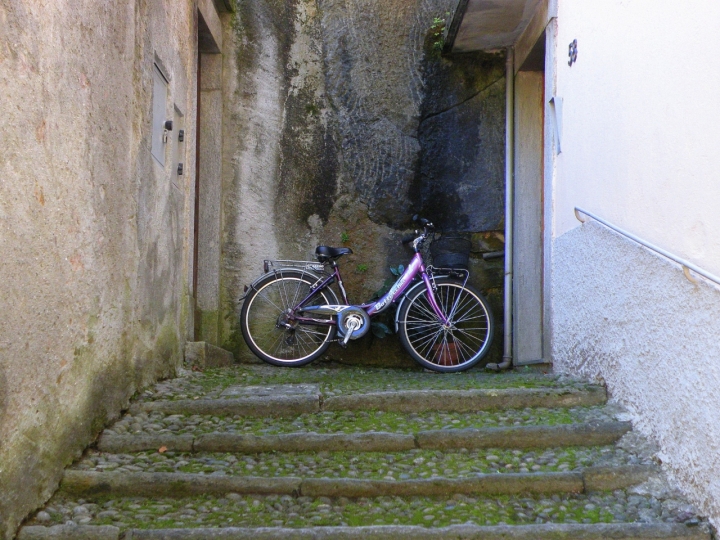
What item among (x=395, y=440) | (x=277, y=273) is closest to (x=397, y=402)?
(x=395, y=440)

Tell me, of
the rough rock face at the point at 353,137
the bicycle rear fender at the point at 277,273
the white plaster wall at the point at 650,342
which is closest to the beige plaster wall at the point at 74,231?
the bicycle rear fender at the point at 277,273

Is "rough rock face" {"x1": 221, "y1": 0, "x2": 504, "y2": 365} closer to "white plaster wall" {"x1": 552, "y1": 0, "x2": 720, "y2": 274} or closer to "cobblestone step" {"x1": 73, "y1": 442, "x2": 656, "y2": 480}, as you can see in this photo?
"white plaster wall" {"x1": 552, "y1": 0, "x2": 720, "y2": 274}

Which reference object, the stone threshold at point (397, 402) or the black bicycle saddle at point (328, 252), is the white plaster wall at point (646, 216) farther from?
the black bicycle saddle at point (328, 252)

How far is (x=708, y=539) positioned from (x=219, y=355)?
3.97 meters

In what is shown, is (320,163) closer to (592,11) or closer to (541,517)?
(592,11)

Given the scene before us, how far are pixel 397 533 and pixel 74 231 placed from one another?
6.28ft

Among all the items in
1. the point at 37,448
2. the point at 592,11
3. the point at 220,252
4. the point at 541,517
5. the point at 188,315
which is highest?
the point at 592,11

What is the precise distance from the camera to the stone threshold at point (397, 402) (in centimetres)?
423

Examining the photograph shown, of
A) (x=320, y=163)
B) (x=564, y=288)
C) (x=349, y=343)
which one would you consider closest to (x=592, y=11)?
(x=564, y=288)

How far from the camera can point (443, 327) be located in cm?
613

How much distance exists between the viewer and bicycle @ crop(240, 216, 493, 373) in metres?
6.11

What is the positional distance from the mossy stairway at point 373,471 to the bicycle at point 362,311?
1603mm

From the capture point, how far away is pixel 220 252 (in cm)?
658

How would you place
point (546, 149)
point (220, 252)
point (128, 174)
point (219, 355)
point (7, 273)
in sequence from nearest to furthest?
point (7, 273) → point (128, 174) → point (546, 149) → point (219, 355) → point (220, 252)
